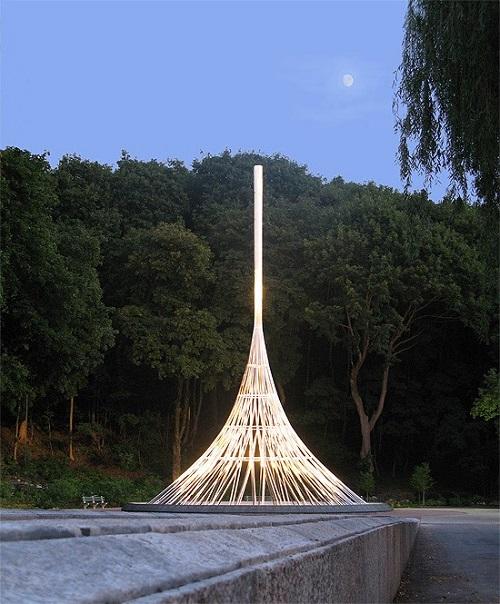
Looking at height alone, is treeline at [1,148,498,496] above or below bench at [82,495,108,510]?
above

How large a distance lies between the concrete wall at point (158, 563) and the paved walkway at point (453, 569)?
4266 mm

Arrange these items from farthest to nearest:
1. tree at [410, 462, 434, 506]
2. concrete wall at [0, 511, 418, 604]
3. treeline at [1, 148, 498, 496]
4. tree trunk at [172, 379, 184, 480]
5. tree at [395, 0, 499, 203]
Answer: tree trunk at [172, 379, 184, 480], tree at [410, 462, 434, 506], treeline at [1, 148, 498, 496], tree at [395, 0, 499, 203], concrete wall at [0, 511, 418, 604]

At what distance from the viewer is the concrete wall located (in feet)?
3.91

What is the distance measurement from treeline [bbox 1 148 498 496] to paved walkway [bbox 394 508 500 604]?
46.9 ft

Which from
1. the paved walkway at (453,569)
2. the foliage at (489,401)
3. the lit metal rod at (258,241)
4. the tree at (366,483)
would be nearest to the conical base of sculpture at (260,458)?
the lit metal rod at (258,241)

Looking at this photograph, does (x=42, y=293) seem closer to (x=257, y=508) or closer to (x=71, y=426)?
(x=71, y=426)

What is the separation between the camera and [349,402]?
32906mm

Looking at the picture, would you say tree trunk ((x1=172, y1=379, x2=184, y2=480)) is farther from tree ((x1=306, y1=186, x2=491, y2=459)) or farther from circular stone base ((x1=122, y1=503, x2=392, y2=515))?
circular stone base ((x1=122, y1=503, x2=392, y2=515))

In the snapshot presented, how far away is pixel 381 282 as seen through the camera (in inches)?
1169

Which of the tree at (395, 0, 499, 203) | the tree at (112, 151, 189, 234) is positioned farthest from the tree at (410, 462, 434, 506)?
the tree at (395, 0, 499, 203)

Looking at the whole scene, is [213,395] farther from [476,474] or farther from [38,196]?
[38,196]

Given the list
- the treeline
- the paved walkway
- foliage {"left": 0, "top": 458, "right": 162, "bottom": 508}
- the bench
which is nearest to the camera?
the paved walkway

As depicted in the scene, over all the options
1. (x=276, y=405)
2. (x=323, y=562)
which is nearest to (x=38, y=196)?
(x=276, y=405)

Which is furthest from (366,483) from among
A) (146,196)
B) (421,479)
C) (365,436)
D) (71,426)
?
(146,196)
